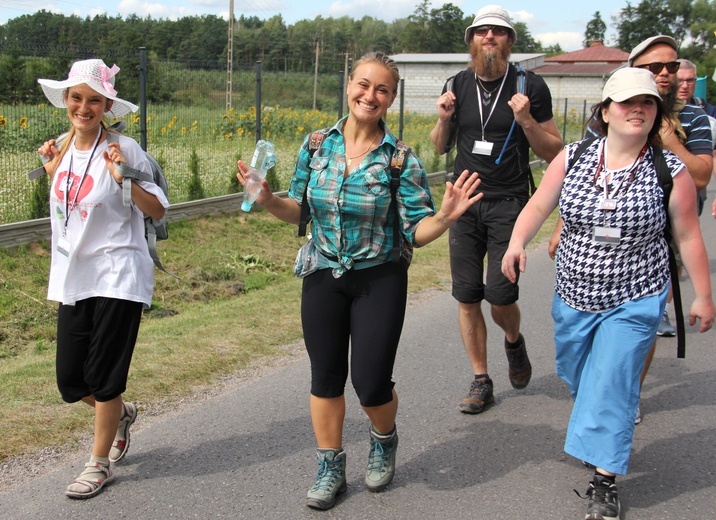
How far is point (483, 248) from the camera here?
16.5ft

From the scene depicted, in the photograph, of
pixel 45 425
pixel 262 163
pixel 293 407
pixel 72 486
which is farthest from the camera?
pixel 293 407

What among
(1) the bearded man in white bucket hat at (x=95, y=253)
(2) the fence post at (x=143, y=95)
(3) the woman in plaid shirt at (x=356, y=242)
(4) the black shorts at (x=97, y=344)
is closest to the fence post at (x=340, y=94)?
(2) the fence post at (x=143, y=95)

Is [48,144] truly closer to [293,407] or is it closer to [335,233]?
[335,233]

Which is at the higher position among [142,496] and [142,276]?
[142,276]

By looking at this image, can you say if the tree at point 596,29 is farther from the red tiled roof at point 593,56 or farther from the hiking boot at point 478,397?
the hiking boot at point 478,397

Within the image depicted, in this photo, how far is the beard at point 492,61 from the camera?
15.7 ft

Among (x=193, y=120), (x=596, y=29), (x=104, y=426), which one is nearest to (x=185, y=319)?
(x=104, y=426)

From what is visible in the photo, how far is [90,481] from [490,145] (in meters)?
2.77

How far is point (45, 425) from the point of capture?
4.51m

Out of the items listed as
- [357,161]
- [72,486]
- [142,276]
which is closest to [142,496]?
[72,486]

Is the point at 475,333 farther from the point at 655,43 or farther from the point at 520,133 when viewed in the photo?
the point at 655,43

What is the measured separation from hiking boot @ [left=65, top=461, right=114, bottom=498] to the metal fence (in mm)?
5465

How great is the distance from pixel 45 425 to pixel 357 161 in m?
2.28

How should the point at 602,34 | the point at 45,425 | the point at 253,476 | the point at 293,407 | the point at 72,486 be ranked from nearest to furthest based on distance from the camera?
1. the point at 72,486
2. the point at 253,476
3. the point at 45,425
4. the point at 293,407
5. the point at 602,34
